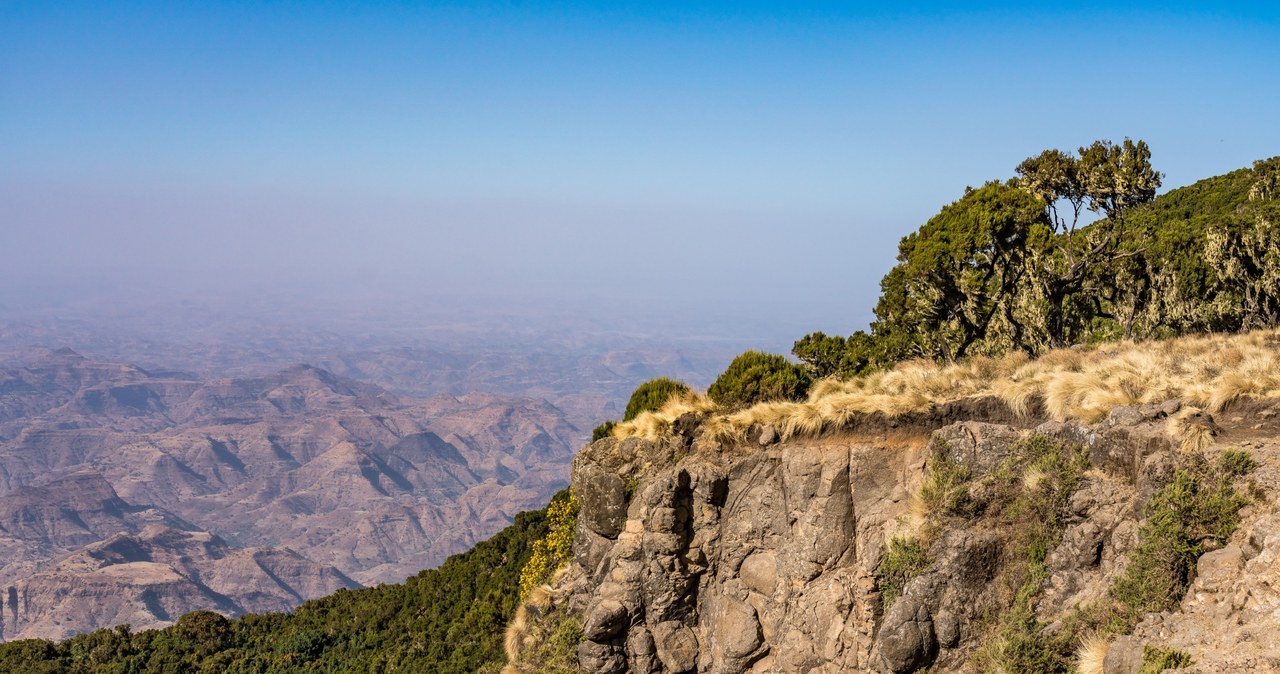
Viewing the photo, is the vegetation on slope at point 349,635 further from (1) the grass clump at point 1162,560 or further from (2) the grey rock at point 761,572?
(1) the grass clump at point 1162,560

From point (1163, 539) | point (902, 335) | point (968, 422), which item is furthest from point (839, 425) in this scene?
point (902, 335)

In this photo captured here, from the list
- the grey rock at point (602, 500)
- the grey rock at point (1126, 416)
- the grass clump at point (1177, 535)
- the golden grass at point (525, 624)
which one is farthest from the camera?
the golden grass at point (525, 624)

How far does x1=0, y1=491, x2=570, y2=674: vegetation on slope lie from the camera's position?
33.6 meters

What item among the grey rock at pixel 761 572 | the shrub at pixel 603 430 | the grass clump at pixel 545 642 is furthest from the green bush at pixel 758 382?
the grass clump at pixel 545 642

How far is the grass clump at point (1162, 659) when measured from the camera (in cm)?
1111

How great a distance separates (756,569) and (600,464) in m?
4.45

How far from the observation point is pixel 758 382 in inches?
876

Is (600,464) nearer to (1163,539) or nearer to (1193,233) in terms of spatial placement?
(1163,539)

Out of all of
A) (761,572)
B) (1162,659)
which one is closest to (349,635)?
(761,572)

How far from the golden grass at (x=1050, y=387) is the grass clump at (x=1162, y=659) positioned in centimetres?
340

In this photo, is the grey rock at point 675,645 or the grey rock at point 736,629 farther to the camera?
the grey rock at point 675,645

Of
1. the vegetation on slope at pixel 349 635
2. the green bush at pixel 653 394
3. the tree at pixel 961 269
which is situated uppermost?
the tree at pixel 961 269

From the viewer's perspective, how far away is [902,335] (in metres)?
31.3

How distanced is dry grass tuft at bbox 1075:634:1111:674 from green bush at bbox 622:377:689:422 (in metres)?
11.2
